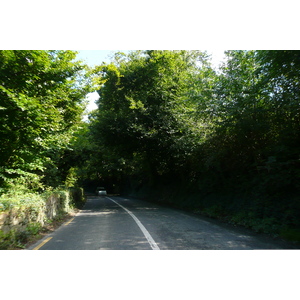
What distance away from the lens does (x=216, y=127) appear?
12.9 meters

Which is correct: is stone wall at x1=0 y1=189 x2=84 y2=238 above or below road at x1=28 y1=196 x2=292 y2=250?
above

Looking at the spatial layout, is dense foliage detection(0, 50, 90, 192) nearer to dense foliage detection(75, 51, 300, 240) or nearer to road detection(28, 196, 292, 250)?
road detection(28, 196, 292, 250)

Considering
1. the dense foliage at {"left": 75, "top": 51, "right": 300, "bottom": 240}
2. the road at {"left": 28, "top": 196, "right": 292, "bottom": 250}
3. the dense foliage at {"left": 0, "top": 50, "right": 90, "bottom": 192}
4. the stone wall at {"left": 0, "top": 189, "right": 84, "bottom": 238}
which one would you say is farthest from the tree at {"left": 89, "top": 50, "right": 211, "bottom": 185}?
the road at {"left": 28, "top": 196, "right": 292, "bottom": 250}

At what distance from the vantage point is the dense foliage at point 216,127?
8.58 m

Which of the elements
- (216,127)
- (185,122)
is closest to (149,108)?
(185,122)

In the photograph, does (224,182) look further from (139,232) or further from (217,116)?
(139,232)

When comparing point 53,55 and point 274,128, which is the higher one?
point 53,55

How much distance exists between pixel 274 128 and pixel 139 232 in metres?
6.58

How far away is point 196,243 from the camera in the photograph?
6.72m

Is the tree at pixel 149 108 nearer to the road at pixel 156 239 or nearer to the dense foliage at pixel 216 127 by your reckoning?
the dense foliage at pixel 216 127

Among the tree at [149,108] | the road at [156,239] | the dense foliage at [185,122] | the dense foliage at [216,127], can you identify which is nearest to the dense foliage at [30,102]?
the dense foliage at [185,122]

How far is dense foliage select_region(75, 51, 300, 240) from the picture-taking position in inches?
338

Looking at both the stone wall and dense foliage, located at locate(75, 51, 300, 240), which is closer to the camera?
the stone wall

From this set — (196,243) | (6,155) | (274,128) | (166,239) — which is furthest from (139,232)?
(274,128)
